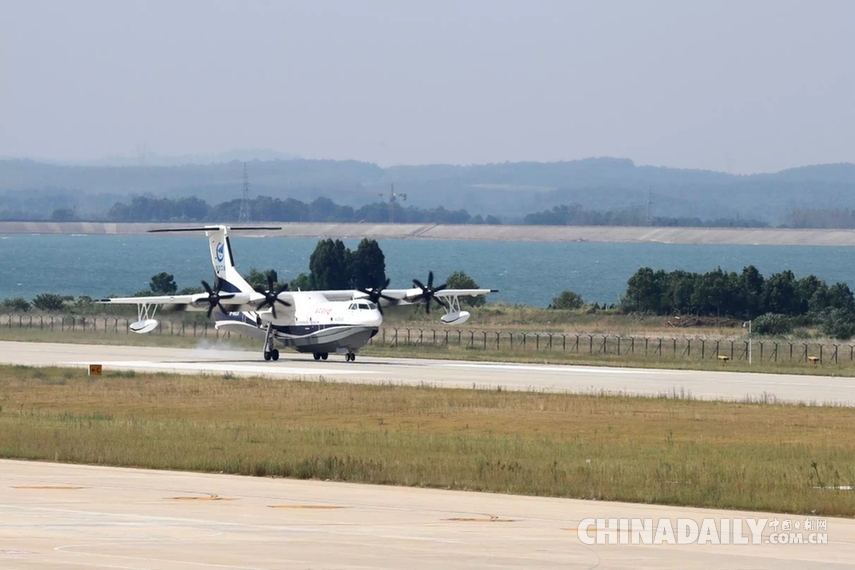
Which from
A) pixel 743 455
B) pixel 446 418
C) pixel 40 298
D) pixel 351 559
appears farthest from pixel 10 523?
pixel 40 298

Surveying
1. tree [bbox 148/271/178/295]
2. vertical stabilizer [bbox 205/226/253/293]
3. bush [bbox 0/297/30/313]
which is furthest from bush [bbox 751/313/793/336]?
tree [bbox 148/271/178/295]

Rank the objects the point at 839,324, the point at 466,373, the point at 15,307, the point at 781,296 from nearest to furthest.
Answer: the point at 466,373
the point at 839,324
the point at 15,307
the point at 781,296

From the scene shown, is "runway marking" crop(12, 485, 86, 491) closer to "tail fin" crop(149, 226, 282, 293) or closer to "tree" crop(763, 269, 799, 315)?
"tail fin" crop(149, 226, 282, 293)

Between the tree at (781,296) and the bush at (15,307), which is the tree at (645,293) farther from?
the bush at (15,307)

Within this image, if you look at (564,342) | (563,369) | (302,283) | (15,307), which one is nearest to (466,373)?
(563,369)

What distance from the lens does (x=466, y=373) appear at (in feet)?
175

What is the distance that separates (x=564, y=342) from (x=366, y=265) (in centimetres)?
5042

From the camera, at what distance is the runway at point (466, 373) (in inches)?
1825

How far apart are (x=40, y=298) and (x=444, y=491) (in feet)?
279

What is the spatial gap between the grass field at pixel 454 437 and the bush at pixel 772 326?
145 ft

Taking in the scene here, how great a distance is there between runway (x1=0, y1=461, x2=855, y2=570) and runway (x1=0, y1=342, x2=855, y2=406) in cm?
2512

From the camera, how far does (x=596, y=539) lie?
54.2 ft

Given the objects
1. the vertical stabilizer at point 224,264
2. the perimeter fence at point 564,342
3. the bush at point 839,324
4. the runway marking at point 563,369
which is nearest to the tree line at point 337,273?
the perimeter fence at point 564,342

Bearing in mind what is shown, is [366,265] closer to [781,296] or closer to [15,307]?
[15,307]
